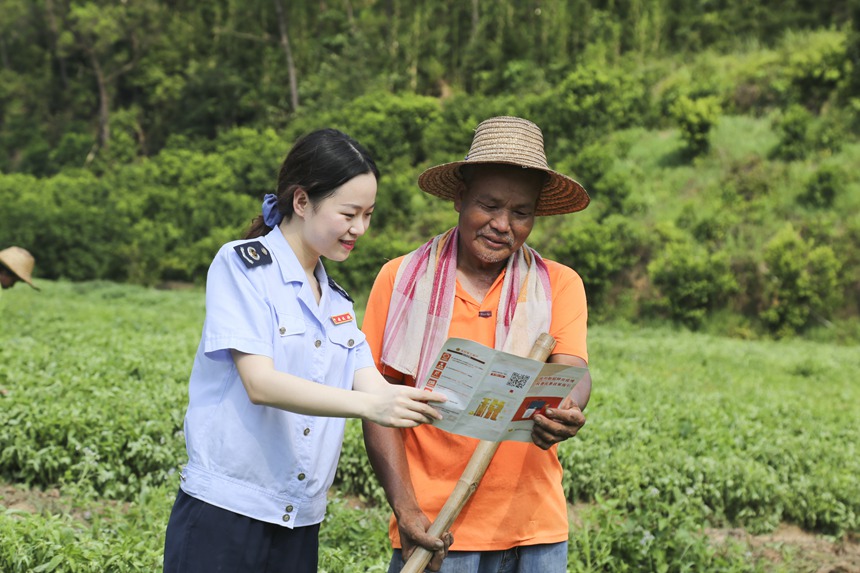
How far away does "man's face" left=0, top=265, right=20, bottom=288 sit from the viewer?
6.90 meters

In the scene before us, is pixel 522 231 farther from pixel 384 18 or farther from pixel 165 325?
pixel 384 18

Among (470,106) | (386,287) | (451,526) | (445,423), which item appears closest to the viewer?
(445,423)

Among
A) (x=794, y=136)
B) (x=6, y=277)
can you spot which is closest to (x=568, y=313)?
(x=6, y=277)

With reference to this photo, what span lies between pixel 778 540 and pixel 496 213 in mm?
4046

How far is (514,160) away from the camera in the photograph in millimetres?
2484

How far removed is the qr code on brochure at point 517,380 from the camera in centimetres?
220

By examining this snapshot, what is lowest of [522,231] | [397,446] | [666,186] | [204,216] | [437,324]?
[204,216]

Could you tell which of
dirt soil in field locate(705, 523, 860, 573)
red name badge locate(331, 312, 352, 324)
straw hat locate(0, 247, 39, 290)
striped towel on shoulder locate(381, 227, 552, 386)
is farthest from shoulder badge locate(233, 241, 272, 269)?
straw hat locate(0, 247, 39, 290)

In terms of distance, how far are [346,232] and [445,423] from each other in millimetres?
519

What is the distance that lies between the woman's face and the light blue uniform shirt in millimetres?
88

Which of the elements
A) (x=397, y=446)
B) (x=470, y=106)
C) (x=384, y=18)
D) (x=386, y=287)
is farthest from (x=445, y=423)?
(x=384, y=18)

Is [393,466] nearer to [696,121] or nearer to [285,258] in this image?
[285,258]

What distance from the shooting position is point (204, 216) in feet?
77.7

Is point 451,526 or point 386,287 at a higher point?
point 386,287
